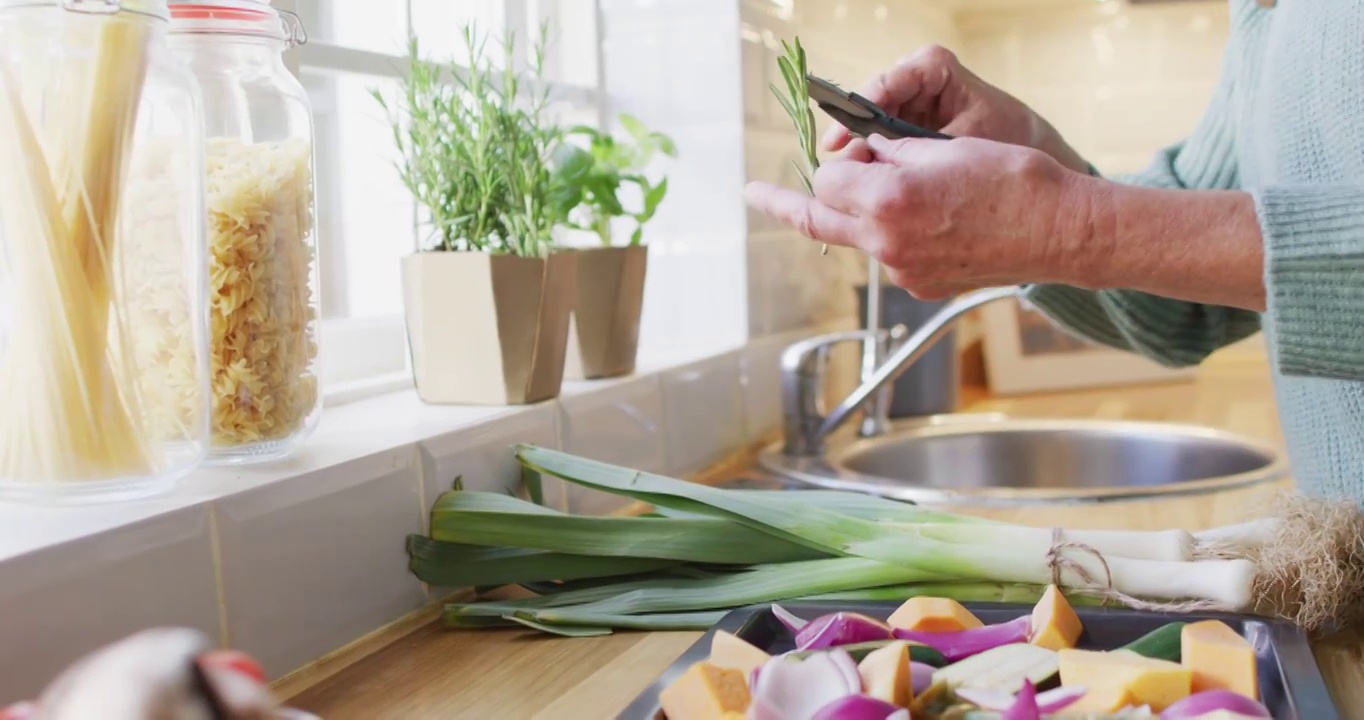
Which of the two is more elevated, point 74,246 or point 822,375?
point 74,246

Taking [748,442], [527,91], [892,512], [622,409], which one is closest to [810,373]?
[748,442]

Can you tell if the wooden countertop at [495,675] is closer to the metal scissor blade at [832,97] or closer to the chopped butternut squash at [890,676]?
the chopped butternut squash at [890,676]

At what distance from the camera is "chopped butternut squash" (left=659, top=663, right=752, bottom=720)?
28.0 inches

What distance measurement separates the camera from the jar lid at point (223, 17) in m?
0.93

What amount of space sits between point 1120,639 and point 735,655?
286 millimetres

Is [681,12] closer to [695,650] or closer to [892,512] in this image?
[892,512]

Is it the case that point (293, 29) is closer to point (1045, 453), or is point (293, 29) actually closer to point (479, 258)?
point (479, 258)

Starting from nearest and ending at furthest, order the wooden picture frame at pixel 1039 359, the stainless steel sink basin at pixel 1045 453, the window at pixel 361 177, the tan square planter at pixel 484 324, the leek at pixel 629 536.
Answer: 1. the leek at pixel 629 536
2. the tan square planter at pixel 484 324
3. the window at pixel 361 177
4. the stainless steel sink basin at pixel 1045 453
5. the wooden picture frame at pixel 1039 359

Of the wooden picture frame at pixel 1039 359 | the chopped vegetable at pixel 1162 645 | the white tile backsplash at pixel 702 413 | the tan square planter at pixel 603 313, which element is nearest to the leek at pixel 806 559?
the chopped vegetable at pixel 1162 645

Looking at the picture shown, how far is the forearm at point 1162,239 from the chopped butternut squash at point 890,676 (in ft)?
0.97

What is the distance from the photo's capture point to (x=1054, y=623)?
0.84 metres

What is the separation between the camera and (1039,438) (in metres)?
2.02

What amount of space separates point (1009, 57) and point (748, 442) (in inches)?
58.5

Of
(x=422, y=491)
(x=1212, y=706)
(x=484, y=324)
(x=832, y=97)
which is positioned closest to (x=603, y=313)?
(x=484, y=324)
